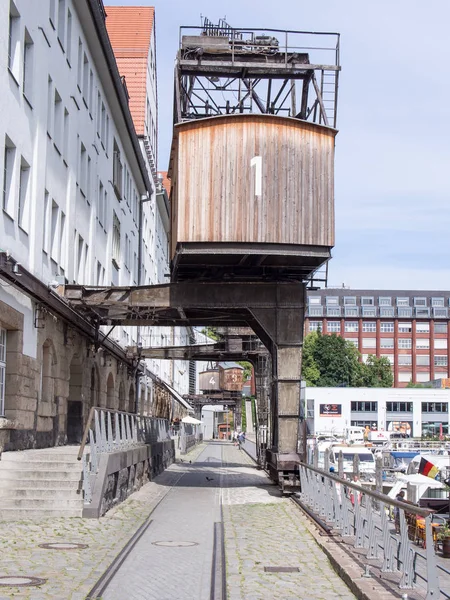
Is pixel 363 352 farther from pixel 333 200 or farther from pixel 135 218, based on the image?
pixel 333 200

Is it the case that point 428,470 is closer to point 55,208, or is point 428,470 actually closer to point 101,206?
point 101,206

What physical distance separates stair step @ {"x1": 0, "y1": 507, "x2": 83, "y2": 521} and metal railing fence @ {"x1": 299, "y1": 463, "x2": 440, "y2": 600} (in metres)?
4.49

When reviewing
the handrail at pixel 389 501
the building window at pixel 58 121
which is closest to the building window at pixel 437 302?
the building window at pixel 58 121

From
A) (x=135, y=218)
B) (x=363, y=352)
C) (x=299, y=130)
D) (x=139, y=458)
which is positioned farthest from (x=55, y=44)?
(x=363, y=352)

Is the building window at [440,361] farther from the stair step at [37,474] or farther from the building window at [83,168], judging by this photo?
the stair step at [37,474]

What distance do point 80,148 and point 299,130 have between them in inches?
320

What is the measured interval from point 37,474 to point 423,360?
13633 cm

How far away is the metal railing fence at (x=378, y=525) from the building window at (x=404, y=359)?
5219 inches

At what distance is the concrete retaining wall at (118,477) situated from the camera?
1614 centimetres

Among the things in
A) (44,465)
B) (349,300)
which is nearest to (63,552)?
(44,465)

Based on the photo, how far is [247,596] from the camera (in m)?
9.52

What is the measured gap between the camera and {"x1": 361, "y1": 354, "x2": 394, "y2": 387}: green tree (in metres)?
128

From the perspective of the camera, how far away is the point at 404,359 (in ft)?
486

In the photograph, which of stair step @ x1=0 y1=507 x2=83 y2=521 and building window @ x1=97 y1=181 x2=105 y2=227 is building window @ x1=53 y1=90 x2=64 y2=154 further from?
stair step @ x1=0 y1=507 x2=83 y2=521
